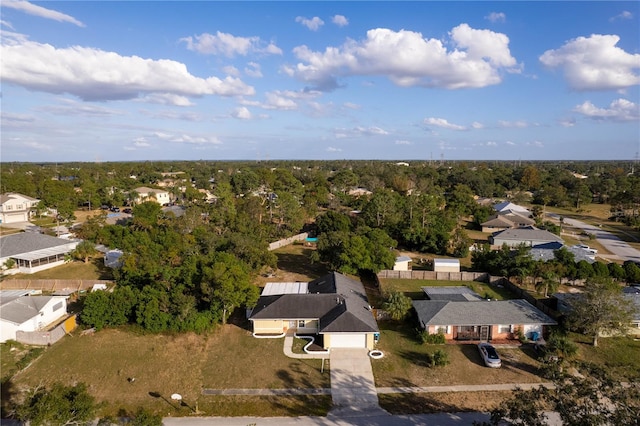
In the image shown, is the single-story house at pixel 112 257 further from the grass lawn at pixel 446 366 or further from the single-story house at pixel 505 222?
the single-story house at pixel 505 222

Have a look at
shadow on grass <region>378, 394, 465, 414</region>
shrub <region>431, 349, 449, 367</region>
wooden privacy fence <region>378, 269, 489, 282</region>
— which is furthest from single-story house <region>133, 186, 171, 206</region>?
shadow on grass <region>378, 394, 465, 414</region>

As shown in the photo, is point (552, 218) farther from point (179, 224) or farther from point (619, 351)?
point (179, 224)

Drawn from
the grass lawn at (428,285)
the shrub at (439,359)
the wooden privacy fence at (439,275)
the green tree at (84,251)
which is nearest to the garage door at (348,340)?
the shrub at (439,359)

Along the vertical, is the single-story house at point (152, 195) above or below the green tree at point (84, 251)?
above

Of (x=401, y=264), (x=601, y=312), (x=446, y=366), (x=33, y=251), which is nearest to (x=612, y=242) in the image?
(x=401, y=264)

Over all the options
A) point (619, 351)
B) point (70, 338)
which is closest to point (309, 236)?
point (70, 338)

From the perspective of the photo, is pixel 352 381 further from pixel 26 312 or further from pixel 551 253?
pixel 551 253
